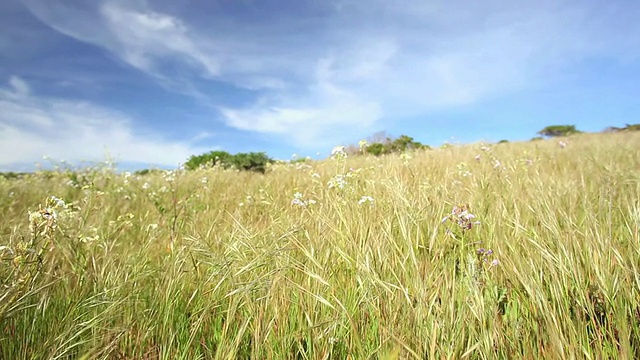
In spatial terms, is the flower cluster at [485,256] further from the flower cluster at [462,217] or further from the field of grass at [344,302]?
the flower cluster at [462,217]

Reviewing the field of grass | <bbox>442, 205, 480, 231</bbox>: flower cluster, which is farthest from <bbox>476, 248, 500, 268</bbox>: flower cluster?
<bbox>442, 205, 480, 231</bbox>: flower cluster

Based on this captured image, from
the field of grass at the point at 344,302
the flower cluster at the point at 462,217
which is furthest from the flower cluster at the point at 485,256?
the flower cluster at the point at 462,217

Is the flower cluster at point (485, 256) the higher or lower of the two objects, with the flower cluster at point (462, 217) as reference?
lower

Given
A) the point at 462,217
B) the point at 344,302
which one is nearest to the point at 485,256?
the point at 462,217

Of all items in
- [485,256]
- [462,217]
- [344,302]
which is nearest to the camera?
[344,302]

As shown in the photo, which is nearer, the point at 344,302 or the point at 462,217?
the point at 344,302

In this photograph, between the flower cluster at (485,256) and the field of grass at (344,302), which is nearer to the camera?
the field of grass at (344,302)

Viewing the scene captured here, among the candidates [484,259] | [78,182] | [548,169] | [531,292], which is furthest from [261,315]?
[78,182]

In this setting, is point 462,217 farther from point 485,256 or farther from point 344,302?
point 344,302

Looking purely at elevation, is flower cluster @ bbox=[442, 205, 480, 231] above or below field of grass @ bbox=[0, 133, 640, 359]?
above

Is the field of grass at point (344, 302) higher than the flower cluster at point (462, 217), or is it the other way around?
the flower cluster at point (462, 217)

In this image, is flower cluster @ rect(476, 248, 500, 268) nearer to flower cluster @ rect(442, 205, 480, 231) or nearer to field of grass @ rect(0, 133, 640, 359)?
field of grass @ rect(0, 133, 640, 359)

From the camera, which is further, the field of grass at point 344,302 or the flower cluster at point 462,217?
the flower cluster at point 462,217

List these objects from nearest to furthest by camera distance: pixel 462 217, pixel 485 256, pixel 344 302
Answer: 1. pixel 344 302
2. pixel 485 256
3. pixel 462 217
